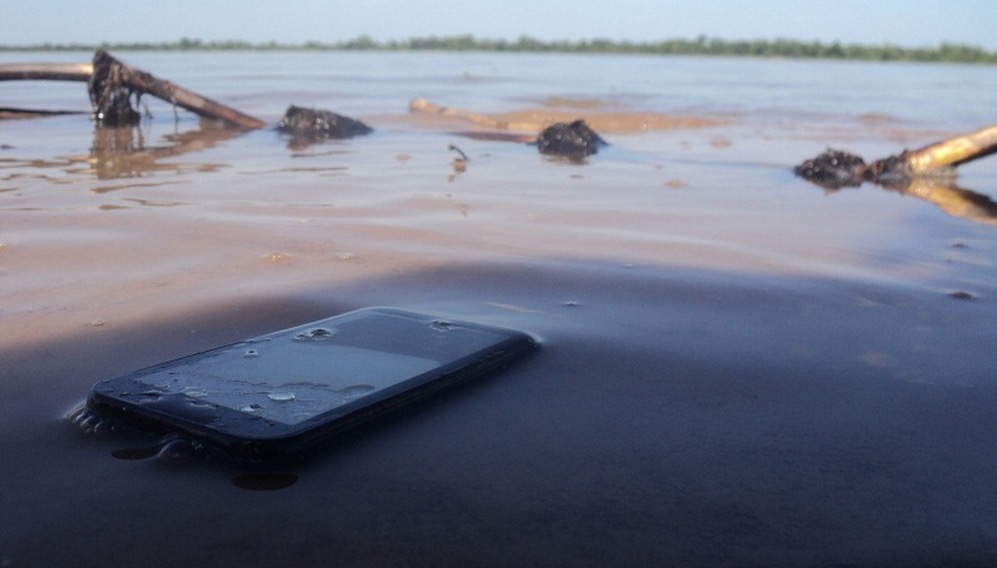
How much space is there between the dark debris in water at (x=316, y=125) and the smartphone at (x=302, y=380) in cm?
649

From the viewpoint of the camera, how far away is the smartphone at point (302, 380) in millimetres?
1729

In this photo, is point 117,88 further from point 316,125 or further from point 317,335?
point 317,335

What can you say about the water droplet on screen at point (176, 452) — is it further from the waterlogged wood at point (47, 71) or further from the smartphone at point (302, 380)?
the waterlogged wood at point (47, 71)

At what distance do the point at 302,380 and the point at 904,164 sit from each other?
5737 millimetres

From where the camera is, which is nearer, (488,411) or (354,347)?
(488,411)

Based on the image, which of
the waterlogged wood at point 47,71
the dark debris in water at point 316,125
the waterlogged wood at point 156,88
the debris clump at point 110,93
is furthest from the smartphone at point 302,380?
the waterlogged wood at point 47,71

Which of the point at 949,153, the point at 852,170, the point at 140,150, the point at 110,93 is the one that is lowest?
the point at 140,150

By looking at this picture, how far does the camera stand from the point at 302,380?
6.51 feet

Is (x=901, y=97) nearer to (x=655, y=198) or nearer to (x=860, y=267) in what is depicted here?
(x=655, y=198)

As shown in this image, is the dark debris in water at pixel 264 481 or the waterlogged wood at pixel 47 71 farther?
the waterlogged wood at pixel 47 71

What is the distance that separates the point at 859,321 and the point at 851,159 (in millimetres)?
4179

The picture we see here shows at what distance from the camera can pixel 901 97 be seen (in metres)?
18.0

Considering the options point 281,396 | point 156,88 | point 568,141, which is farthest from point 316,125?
point 281,396

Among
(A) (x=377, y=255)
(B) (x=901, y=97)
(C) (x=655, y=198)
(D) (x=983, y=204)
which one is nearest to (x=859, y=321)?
(A) (x=377, y=255)
